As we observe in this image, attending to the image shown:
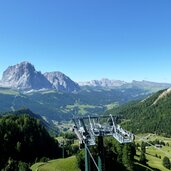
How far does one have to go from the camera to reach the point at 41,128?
185750mm

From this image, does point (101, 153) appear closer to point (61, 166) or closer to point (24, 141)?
point (61, 166)

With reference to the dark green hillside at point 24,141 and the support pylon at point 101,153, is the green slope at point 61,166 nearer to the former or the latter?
the dark green hillside at point 24,141

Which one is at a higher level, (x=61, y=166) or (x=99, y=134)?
(x=99, y=134)

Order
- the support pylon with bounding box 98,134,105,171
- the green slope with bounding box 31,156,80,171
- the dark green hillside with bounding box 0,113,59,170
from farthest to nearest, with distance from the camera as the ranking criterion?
the dark green hillside with bounding box 0,113,59,170 < the green slope with bounding box 31,156,80,171 < the support pylon with bounding box 98,134,105,171

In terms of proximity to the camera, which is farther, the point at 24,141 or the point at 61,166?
the point at 24,141

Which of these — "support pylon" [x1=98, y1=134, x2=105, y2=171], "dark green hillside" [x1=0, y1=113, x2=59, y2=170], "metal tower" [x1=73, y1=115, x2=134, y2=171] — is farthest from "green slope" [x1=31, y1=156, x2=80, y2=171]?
"support pylon" [x1=98, y1=134, x2=105, y2=171]

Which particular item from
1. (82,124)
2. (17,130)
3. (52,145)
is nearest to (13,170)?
(17,130)

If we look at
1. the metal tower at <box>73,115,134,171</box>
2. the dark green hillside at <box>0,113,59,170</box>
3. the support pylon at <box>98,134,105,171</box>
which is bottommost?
the dark green hillside at <box>0,113,59,170</box>

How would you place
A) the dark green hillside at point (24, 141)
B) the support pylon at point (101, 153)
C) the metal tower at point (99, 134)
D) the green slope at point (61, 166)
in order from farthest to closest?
the dark green hillside at point (24, 141)
the green slope at point (61, 166)
the support pylon at point (101, 153)
the metal tower at point (99, 134)

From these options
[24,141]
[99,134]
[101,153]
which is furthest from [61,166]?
[99,134]

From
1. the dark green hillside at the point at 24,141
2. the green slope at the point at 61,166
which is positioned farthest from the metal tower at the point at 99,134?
the dark green hillside at the point at 24,141

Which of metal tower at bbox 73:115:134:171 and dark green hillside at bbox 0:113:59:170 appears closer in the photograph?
metal tower at bbox 73:115:134:171

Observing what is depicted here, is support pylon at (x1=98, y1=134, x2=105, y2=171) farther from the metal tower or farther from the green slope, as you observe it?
the green slope

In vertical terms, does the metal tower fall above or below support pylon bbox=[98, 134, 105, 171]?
above
